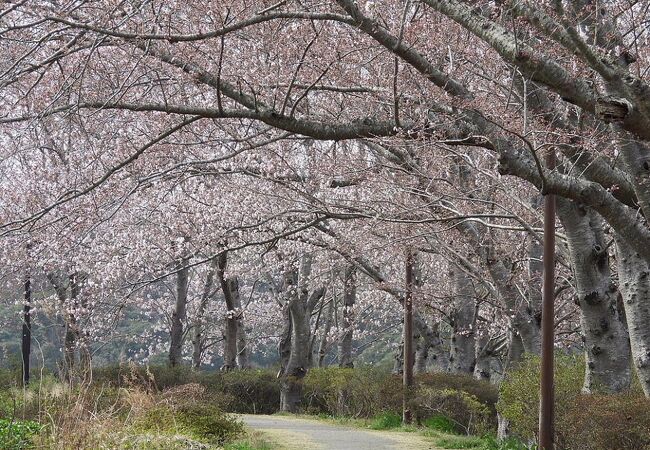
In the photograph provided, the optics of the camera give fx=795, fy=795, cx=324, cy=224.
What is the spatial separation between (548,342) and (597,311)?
1.76m

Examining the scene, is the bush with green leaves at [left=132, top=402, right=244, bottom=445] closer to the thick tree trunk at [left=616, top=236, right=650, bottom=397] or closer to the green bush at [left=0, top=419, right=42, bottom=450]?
the green bush at [left=0, top=419, right=42, bottom=450]

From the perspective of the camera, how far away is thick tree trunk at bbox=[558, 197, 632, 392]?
30.5 feet

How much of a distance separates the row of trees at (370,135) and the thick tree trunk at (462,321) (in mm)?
58

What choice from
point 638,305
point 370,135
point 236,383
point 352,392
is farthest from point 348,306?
point 370,135

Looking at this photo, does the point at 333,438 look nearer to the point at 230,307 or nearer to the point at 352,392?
the point at 352,392

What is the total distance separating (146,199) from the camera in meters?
16.2

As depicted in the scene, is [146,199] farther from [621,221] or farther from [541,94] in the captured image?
[621,221]

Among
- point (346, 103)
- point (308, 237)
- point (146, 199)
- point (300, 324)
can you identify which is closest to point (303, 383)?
point (300, 324)

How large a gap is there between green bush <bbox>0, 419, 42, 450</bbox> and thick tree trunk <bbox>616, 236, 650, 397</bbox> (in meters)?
6.52

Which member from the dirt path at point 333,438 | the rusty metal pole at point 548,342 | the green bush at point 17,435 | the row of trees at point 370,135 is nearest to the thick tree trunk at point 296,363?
the row of trees at point 370,135

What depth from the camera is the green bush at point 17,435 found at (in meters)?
8.45

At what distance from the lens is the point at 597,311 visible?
9461mm

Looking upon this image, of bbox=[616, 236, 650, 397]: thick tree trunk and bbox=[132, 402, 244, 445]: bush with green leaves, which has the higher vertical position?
bbox=[616, 236, 650, 397]: thick tree trunk

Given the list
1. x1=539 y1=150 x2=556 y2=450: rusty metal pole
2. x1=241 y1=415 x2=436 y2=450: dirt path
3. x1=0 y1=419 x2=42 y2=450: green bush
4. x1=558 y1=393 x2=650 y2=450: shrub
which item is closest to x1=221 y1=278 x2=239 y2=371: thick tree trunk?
x1=241 y1=415 x2=436 y2=450: dirt path
